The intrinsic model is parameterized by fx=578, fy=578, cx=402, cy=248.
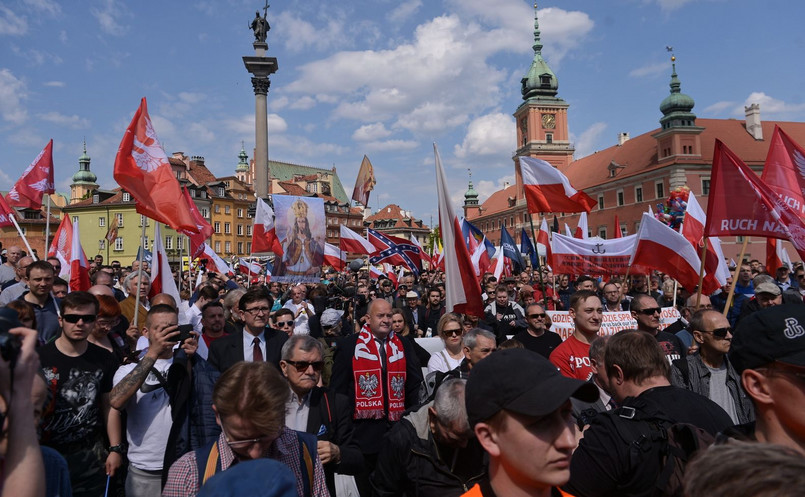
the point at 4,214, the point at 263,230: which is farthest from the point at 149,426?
the point at 263,230

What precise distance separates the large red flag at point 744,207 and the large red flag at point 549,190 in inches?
117

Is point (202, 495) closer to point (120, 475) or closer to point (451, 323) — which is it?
point (120, 475)

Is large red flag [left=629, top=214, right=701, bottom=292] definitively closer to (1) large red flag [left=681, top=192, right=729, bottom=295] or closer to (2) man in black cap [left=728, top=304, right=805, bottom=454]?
(1) large red flag [left=681, top=192, right=729, bottom=295]

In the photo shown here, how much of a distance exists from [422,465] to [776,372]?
5.31 feet

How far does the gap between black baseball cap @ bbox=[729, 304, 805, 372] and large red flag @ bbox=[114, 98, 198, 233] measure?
629 centimetres

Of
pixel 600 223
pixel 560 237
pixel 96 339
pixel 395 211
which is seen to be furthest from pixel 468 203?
pixel 96 339

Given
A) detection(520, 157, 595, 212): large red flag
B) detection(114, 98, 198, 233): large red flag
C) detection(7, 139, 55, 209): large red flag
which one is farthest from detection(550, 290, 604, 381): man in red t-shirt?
detection(7, 139, 55, 209): large red flag

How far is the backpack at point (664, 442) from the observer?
2244 millimetres

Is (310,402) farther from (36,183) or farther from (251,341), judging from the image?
(36,183)

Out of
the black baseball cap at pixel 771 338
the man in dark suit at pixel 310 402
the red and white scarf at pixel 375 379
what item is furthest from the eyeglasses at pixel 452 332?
the black baseball cap at pixel 771 338

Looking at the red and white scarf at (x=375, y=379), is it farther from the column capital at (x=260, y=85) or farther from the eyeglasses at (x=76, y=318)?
the column capital at (x=260, y=85)

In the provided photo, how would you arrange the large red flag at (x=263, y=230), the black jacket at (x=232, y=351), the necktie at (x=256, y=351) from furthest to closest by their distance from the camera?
the large red flag at (x=263, y=230) < the necktie at (x=256, y=351) < the black jacket at (x=232, y=351)

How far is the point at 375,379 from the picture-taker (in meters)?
4.94

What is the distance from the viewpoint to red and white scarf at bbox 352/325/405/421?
4.85 metres
